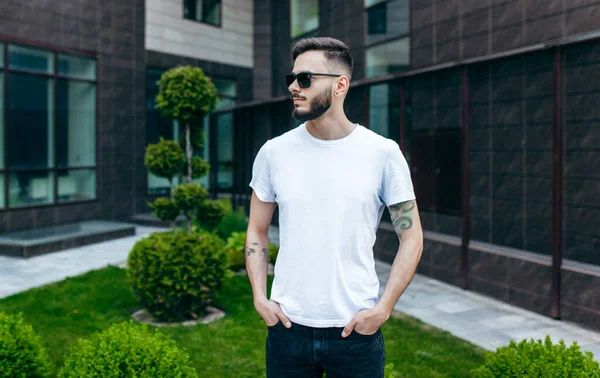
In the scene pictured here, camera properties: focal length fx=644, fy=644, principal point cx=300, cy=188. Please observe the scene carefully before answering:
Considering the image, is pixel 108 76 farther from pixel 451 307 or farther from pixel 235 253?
pixel 451 307

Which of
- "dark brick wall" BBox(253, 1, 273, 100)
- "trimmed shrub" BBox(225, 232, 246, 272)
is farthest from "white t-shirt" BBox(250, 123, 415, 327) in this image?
"dark brick wall" BBox(253, 1, 273, 100)

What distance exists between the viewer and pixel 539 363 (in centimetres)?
419

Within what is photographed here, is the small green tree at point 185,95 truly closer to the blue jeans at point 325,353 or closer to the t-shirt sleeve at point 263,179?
the t-shirt sleeve at point 263,179

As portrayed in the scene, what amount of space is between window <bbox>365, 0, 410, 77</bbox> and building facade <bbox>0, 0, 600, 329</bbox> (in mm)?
53

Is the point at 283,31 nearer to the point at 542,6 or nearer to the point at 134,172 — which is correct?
the point at 134,172

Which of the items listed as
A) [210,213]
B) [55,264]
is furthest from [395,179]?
[55,264]

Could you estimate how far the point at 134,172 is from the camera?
63.8 ft

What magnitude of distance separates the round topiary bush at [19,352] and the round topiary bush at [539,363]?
11.9 ft

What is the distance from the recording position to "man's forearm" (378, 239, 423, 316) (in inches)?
115

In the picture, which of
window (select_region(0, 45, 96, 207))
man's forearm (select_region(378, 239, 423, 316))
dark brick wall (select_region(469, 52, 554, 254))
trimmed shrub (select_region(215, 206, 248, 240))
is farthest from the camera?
window (select_region(0, 45, 96, 207))

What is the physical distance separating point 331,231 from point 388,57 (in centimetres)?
1293

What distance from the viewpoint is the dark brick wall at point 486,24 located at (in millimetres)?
9828

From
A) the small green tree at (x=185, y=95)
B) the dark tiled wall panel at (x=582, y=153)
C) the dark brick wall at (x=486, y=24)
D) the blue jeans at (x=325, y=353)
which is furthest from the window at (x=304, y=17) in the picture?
the blue jeans at (x=325, y=353)

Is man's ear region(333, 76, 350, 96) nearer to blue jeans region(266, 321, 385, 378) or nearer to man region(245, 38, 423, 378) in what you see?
man region(245, 38, 423, 378)
